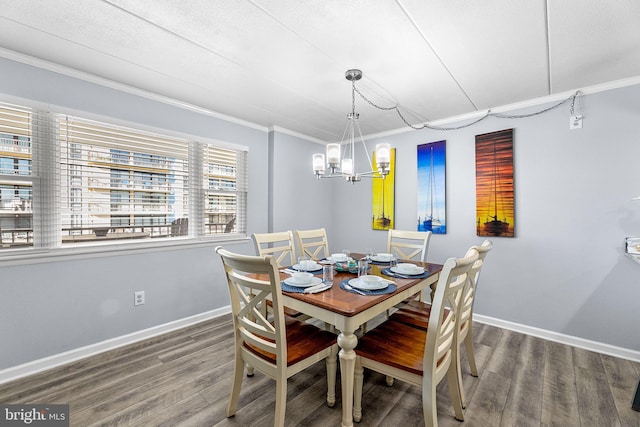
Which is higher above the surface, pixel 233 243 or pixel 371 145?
pixel 371 145

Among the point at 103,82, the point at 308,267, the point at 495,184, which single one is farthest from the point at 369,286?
the point at 103,82

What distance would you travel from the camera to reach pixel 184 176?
2.94 m

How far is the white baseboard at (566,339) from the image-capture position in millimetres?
2295

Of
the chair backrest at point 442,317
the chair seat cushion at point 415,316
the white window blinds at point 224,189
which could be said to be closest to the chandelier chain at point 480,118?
the white window blinds at point 224,189

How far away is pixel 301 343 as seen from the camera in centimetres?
160

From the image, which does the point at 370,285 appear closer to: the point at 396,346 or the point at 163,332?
the point at 396,346

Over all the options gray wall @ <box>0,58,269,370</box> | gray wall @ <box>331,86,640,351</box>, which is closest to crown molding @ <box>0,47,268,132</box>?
gray wall @ <box>0,58,269,370</box>

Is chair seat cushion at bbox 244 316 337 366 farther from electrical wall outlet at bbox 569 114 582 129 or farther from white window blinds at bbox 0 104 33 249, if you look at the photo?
electrical wall outlet at bbox 569 114 582 129

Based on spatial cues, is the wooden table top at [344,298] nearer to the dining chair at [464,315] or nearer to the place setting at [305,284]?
the place setting at [305,284]

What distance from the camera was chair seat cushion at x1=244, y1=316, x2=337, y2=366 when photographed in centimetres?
146

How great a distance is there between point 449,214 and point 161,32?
10.6 feet

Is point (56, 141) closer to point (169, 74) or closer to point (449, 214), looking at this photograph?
point (169, 74)

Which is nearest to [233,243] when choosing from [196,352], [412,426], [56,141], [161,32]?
[196,352]

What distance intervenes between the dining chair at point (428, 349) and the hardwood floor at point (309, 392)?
0.84 feet
